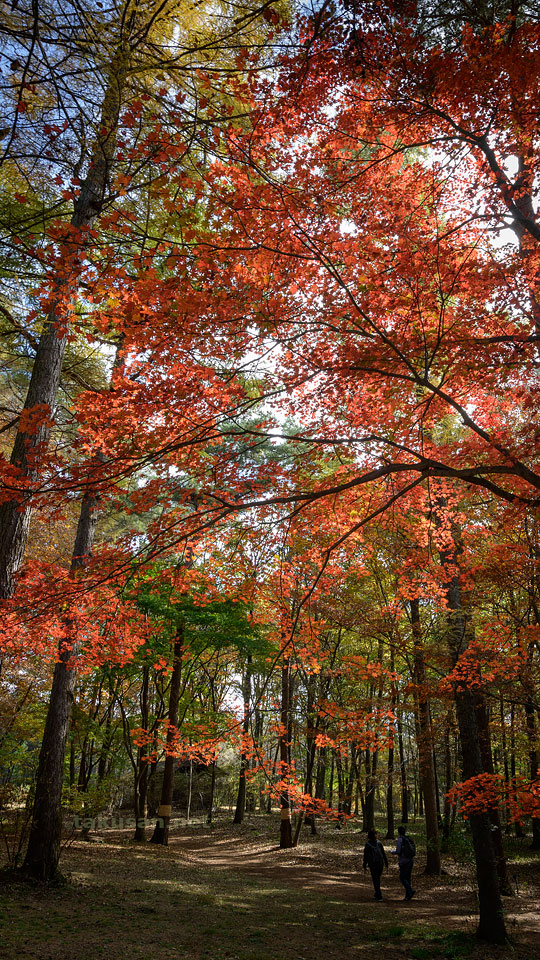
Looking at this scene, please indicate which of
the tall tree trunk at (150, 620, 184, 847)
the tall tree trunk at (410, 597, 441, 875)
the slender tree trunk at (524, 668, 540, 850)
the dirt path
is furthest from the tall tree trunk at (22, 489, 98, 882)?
the tall tree trunk at (410, 597, 441, 875)

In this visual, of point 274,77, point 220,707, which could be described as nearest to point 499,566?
point 274,77

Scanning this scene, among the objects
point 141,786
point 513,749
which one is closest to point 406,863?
point 513,749

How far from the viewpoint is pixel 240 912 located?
8.07 metres

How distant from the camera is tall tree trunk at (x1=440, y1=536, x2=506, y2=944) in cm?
743

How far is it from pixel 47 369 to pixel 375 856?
10.8 m

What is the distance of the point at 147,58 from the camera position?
215 inches

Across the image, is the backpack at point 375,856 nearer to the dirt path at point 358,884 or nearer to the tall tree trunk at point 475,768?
the dirt path at point 358,884

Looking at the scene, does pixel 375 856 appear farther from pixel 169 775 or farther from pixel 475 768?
pixel 169 775

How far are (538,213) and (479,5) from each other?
2.35m

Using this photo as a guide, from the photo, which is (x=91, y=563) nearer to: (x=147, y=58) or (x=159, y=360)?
(x=159, y=360)

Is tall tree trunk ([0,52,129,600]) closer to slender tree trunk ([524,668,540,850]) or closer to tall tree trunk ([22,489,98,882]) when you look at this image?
tall tree trunk ([22,489,98,882])

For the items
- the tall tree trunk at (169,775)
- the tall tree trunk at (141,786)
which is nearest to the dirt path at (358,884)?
the tall tree trunk at (169,775)

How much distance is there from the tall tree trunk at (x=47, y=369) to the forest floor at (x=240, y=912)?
12.9 feet

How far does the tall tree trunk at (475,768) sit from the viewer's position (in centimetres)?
743
